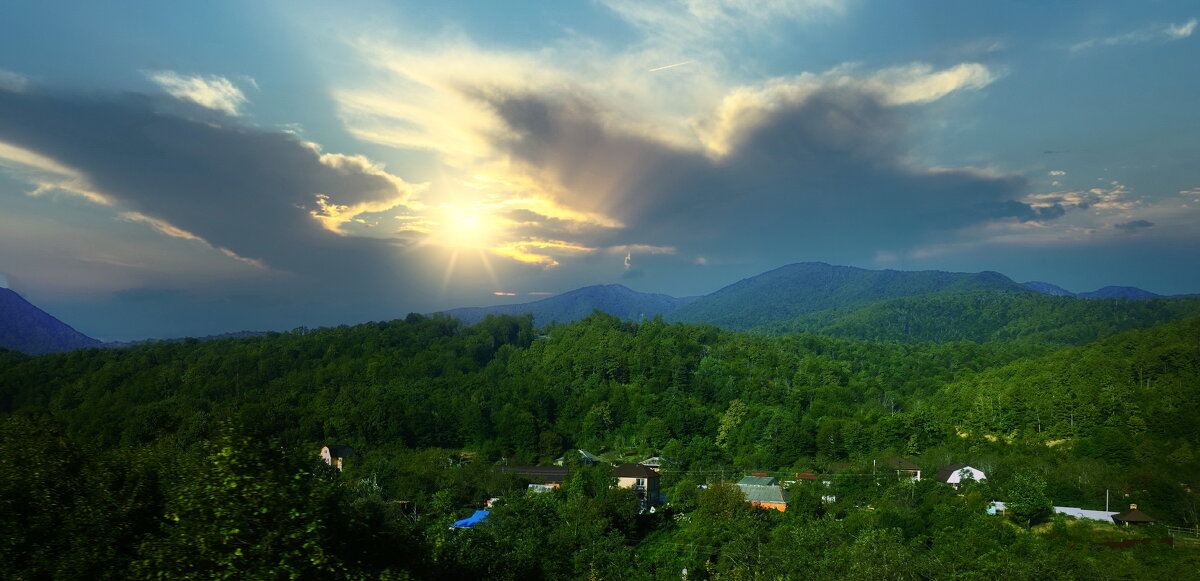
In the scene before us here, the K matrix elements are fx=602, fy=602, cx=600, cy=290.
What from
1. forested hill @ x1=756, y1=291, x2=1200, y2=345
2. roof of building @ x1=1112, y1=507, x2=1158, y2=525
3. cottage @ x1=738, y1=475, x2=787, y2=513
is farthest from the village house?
forested hill @ x1=756, y1=291, x2=1200, y2=345

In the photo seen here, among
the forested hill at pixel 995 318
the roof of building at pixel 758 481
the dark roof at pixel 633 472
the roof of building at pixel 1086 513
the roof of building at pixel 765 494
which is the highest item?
the forested hill at pixel 995 318

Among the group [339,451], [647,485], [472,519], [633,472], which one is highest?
[633,472]

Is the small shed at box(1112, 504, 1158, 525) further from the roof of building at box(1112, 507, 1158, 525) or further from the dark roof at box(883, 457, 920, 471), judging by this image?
the dark roof at box(883, 457, 920, 471)

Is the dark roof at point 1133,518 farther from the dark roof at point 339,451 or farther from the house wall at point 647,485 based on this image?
the dark roof at point 339,451

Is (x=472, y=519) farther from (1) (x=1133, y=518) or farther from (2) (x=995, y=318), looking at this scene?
(2) (x=995, y=318)

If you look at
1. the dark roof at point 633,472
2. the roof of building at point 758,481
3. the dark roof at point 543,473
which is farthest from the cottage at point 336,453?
the roof of building at point 758,481

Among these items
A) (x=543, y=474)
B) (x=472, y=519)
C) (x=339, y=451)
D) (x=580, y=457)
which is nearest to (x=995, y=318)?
(x=580, y=457)
